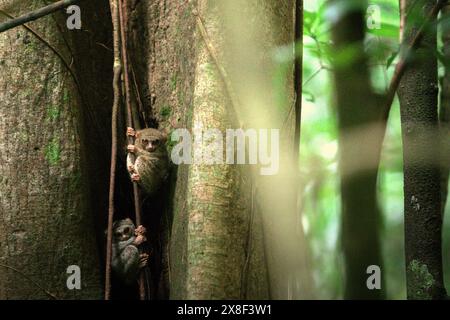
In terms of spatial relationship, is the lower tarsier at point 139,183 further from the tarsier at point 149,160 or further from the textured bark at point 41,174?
the textured bark at point 41,174

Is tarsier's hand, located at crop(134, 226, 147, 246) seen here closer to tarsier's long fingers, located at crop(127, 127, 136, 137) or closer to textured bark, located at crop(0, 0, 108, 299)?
textured bark, located at crop(0, 0, 108, 299)

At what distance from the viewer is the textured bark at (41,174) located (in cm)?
369

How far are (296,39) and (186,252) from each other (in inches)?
58.3

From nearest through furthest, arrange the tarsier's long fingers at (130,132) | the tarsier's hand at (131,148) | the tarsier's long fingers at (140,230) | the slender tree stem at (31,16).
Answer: the slender tree stem at (31,16) < the tarsier's long fingers at (140,230) < the tarsier's long fingers at (130,132) < the tarsier's hand at (131,148)

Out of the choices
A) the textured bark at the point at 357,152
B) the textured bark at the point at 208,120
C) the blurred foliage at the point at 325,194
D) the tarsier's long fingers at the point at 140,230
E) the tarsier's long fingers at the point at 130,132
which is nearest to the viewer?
the textured bark at the point at 357,152

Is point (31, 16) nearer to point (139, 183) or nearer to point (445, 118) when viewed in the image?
point (139, 183)

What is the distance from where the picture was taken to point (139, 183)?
161 inches

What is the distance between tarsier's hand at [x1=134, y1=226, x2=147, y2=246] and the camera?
4.00m

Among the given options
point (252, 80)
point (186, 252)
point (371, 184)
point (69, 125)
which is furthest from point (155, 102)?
point (371, 184)

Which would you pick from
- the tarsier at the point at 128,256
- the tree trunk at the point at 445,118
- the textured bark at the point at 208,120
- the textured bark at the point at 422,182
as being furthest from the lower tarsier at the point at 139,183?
the tree trunk at the point at 445,118

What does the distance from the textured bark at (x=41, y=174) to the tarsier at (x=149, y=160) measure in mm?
374

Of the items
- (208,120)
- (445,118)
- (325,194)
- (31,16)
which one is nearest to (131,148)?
(208,120)
